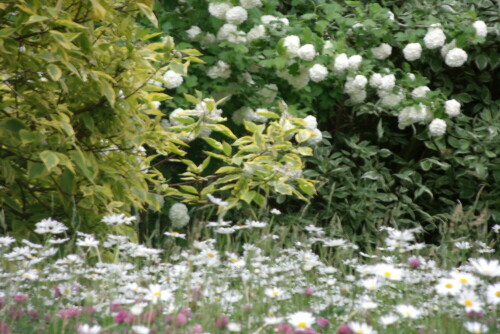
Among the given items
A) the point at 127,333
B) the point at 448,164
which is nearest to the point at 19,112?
the point at 127,333

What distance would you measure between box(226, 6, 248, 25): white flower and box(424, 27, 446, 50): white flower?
1.24 metres

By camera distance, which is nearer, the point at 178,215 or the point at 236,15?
the point at 178,215

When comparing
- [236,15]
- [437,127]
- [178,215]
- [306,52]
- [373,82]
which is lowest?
[178,215]

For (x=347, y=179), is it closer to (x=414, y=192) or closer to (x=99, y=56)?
(x=414, y=192)

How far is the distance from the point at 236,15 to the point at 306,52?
0.44 metres

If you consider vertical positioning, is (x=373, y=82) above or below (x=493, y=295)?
below

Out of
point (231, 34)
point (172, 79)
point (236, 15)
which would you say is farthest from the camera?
point (231, 34)

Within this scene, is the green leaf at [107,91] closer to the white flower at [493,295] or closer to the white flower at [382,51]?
the white flower at [493,295]

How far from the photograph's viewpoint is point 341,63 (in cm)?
417

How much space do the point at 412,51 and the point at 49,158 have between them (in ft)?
8.86

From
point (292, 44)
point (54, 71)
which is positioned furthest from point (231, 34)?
point (54, 71)

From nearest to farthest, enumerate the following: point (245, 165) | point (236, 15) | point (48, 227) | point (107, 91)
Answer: point (48, 227) < point (107, 91) < point (245, 165) < point (236, 15)

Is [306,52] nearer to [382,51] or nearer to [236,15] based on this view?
[236,15]

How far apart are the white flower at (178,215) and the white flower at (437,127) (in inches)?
64.1
